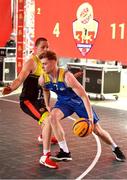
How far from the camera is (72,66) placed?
12.0 meters

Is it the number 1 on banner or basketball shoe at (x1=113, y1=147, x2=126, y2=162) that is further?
the number 1 on banner

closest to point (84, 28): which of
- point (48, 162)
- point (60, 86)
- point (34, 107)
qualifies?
point (34, 107)

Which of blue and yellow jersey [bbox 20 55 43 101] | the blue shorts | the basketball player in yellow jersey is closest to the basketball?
the blue shorts

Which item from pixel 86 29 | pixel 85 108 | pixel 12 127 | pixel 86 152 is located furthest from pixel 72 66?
pixel 85 108

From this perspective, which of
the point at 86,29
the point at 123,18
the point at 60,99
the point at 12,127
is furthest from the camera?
the point at 86,29

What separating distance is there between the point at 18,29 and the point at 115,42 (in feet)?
11.1

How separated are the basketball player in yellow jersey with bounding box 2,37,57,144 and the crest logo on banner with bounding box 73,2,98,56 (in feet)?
18.4

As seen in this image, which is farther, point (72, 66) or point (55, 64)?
point (72, 66)

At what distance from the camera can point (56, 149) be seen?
6.40 meters

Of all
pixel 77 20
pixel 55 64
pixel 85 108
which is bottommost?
pixel 85 108

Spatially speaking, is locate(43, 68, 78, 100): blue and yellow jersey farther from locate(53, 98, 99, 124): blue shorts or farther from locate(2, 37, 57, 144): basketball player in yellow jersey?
locate(2, 37, 57, 144): basketball player in yellow jersey

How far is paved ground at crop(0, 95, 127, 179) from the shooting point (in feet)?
17.4

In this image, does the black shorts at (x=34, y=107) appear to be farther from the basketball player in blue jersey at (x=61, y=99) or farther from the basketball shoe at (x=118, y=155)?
the basketball shoe at (x=118, y=155)

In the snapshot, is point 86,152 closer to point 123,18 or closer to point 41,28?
point 123,18
